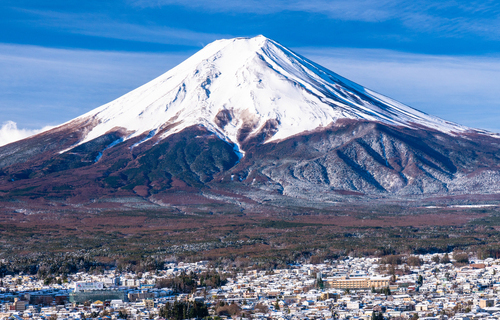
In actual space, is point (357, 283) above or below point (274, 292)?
above

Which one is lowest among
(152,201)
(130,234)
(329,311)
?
(329,311)

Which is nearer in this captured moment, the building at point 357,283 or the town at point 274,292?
the town at point 274,292

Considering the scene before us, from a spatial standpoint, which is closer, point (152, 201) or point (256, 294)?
point (256, 294)

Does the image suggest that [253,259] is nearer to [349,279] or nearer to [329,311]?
[349,279]

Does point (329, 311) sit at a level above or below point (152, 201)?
below

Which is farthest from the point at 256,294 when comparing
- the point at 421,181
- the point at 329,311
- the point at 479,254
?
the point at 421,181

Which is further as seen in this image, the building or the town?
the building

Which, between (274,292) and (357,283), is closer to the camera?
(274,292)

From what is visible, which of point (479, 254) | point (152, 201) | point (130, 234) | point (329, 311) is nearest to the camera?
point (329, 311)
